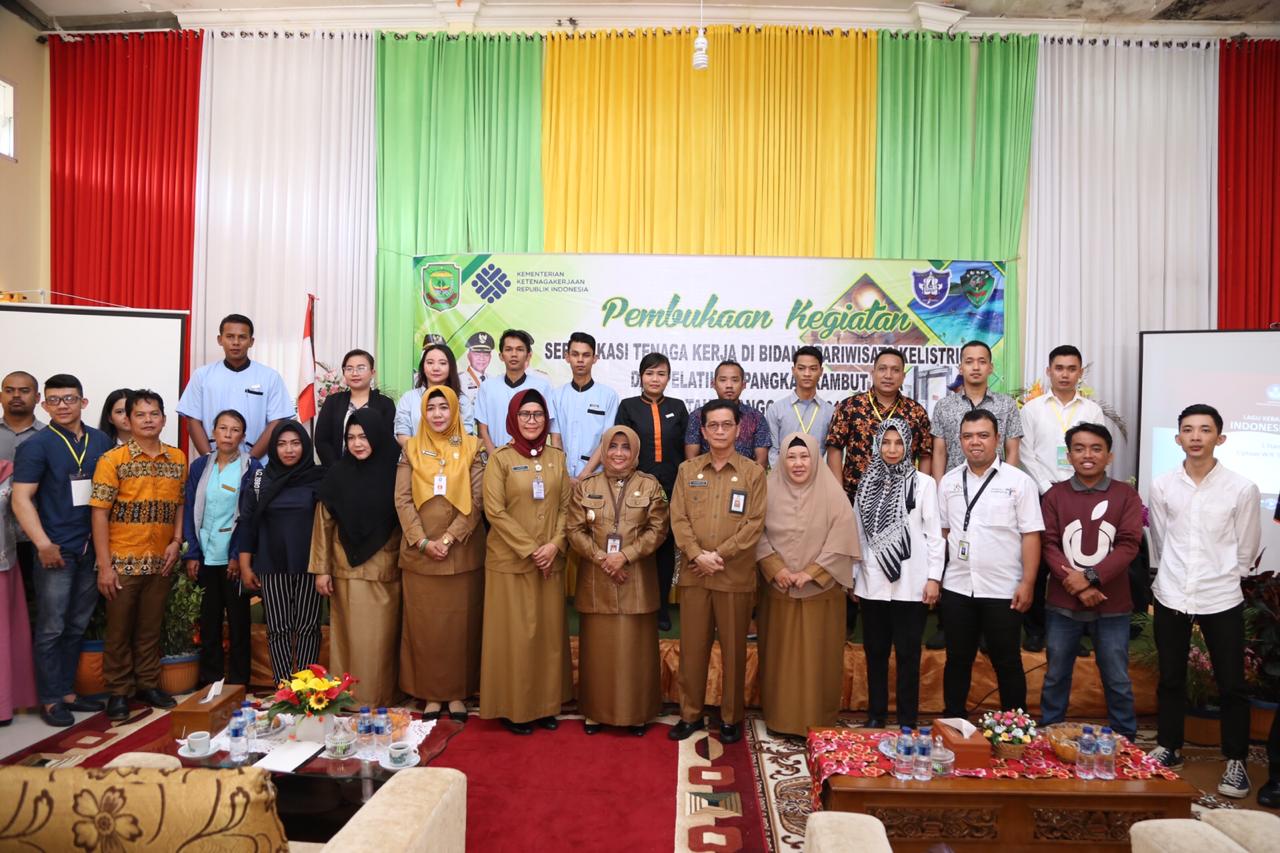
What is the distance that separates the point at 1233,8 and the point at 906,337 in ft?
11.9

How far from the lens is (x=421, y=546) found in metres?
3.90

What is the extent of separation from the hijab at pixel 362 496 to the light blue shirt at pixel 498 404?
94 cm

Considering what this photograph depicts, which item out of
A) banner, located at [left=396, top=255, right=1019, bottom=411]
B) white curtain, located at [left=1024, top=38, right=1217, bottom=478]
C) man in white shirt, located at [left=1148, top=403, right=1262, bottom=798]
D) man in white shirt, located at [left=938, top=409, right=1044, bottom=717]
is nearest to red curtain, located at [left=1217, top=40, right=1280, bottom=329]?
white curtain, located at [left=1024, top=38, right=1217, bottom=478]

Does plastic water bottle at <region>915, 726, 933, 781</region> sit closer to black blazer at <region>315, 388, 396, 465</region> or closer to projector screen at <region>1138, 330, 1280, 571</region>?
black blazer at <region>315, 388, 396, 465</region>

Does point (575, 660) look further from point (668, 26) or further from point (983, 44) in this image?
point (983, 44)

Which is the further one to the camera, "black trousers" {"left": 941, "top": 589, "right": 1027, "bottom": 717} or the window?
the window

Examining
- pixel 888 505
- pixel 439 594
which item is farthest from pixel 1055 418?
pixel 439 594

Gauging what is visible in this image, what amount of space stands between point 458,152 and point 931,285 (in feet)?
12.1

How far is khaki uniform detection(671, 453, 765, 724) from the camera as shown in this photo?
381 centimetres

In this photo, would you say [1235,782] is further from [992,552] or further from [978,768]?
[978,768]

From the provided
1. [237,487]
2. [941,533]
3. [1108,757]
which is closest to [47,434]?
[237,487]

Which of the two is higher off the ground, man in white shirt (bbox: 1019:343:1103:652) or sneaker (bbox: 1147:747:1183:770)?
man in white shirt (bbox: 1019:343:1103:652)

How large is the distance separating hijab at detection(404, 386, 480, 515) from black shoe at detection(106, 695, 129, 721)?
1725mm

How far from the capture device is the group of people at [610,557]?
11.7 ft
